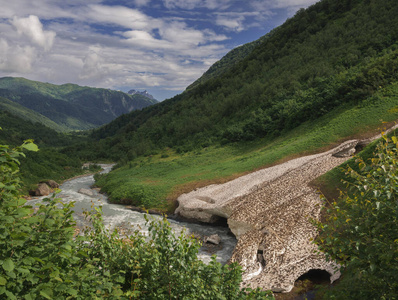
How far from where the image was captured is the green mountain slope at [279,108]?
113ft

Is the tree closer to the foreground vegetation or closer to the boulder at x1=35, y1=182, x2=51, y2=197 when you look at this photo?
the foreground vegetation

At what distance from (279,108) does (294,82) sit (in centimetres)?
911

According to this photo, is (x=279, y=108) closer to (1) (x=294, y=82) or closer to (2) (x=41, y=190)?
(1) (x=294, y=82)

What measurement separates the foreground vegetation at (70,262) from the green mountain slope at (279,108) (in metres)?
24.2

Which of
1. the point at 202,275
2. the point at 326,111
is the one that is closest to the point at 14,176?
the point at 202,275

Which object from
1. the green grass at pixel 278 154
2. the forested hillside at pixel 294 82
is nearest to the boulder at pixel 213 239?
the green grass at pixel 278 154

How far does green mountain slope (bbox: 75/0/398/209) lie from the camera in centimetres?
3431

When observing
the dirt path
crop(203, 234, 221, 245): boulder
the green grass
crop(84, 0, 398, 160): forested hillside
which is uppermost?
crop(84, 0, 398, 160): forested hillside

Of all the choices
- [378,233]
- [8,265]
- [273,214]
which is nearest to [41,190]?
[273,214]

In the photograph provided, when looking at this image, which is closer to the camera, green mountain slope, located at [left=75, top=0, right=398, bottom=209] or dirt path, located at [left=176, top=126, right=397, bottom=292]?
dirt path, located at [left=176, top=126, right=397, bottom=292]

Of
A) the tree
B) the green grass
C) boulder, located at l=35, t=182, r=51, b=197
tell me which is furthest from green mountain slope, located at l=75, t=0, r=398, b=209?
the tree

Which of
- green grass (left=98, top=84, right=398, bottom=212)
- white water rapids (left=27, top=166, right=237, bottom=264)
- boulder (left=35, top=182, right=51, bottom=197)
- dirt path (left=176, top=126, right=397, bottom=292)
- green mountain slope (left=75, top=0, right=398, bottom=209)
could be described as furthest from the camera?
boulder (left=35, top=182, right=51, bottom=197)

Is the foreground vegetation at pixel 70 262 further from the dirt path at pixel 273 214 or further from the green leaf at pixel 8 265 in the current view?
the dirt path at pixel 273 214

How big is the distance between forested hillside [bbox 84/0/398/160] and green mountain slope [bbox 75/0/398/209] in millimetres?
214
